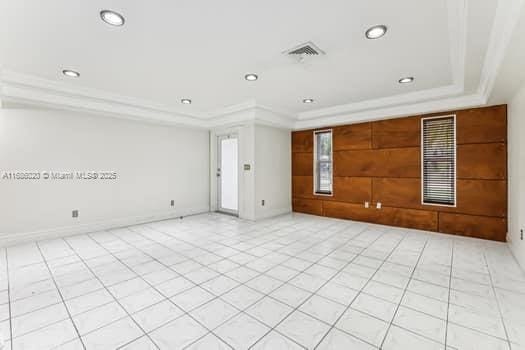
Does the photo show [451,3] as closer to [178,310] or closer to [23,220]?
[178,310]

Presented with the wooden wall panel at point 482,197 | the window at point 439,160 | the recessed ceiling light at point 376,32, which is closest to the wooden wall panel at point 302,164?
the window at point 439,160

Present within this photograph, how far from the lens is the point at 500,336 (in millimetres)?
1743

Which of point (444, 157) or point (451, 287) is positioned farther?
point (444, 157)

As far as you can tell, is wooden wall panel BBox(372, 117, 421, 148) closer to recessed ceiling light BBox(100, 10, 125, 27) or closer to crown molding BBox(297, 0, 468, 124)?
crown molding BBox(297, 0, 468, 124)

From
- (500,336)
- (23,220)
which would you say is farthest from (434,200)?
(23,220)

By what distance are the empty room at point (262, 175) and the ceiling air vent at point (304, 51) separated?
7 centimetres

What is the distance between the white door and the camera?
20.1 feet

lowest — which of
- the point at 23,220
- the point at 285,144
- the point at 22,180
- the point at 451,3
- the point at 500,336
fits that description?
the point at 500,336

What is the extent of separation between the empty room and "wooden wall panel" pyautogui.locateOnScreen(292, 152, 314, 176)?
64mm

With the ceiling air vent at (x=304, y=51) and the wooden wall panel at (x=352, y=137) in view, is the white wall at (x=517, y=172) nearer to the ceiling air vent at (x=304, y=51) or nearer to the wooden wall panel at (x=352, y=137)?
the wooden wall panel at (x=352, y=137)

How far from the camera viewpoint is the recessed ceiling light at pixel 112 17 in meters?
2.05

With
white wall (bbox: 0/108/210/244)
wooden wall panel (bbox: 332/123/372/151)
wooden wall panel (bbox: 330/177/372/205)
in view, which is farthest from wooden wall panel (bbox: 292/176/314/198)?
white wall (bbox: 0/108/210/244)

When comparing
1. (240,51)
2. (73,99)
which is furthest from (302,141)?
(73,99)

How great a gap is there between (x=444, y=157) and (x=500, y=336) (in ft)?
11.4
